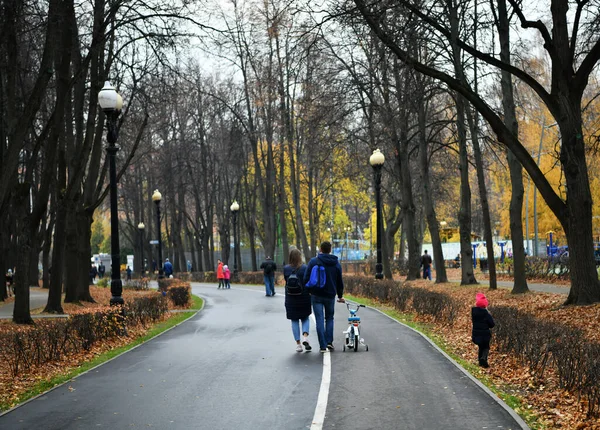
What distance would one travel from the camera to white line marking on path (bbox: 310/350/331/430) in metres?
7.57

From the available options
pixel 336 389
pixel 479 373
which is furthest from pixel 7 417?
pixel 479 373

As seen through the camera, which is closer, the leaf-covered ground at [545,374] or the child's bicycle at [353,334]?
the leaf-covered ground at [545,374]

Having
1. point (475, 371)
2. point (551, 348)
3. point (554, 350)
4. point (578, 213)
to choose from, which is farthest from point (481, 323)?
point (578, 213)

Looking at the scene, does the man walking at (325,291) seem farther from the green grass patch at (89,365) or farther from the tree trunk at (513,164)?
the tree trunk at (513,164)

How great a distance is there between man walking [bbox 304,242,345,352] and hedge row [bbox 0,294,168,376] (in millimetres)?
4229

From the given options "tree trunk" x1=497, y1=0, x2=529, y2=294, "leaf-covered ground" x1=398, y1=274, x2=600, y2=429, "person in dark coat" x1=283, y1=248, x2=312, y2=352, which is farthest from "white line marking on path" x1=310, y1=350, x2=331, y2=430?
"tree trunk" x1=497, y1=0, x2=529, y2=294

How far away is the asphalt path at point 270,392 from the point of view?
7820 millimetres

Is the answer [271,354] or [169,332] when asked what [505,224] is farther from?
[271,354]

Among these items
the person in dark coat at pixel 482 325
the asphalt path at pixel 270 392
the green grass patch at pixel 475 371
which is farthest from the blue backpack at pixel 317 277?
the person in dark coat at pixel 482 325

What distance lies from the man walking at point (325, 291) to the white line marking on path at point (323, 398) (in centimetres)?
100

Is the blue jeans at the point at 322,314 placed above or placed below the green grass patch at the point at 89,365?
above

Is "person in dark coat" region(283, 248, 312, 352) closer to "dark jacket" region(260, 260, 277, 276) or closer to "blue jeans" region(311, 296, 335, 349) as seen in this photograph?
"blue jeans" region(311, 296, 335, 349)

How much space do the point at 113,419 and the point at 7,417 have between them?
131cm

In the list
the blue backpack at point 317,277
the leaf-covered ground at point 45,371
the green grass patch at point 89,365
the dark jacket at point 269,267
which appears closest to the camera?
the green grass patch at point 89,365
